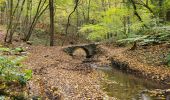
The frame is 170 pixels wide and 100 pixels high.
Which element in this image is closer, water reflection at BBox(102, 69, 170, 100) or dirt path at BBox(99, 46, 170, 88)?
water reflection at BBox(102, 69, 170, 100)

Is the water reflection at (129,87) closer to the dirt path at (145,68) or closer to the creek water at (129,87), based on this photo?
the creek water at (129,87)

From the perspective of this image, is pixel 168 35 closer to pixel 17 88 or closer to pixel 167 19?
pixel 167 19

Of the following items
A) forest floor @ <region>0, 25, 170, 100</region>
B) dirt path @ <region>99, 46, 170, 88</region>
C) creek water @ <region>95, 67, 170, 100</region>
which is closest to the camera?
forest floor @ <region>0, 25, 170, 100</region>

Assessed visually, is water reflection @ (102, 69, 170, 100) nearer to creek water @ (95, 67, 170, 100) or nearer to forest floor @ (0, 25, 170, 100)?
creek water @ (95, 67, 170, 100)

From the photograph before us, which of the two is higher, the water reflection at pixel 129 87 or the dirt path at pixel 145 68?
the dirt path at pixel 145 68

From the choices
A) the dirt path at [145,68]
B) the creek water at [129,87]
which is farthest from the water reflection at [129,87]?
the dirt path at [145,68]

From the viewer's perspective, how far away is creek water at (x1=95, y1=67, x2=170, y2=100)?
493 inches

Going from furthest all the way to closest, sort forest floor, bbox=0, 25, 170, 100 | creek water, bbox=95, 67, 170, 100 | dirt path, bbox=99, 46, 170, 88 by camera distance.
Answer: dirt path, bbox=99, 46, 170, 88 < creek water, bbox=95, 67, 170, 100 < forest floor, bbox=0, 25, 170, 100

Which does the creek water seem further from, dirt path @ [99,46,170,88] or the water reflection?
dirt path @ [99,46,170,88]

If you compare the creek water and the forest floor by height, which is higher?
the forest floor

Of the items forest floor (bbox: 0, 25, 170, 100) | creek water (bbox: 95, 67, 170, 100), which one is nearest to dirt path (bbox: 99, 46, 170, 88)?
forest floor (bbox: 0, 25, 170, 100)

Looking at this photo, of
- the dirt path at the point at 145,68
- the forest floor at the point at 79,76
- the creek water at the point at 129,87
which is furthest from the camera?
the dirt path at the point at 145,68

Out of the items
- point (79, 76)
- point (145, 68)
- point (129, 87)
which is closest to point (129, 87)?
point (129, 87)

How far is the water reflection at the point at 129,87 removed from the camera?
12516 mm
